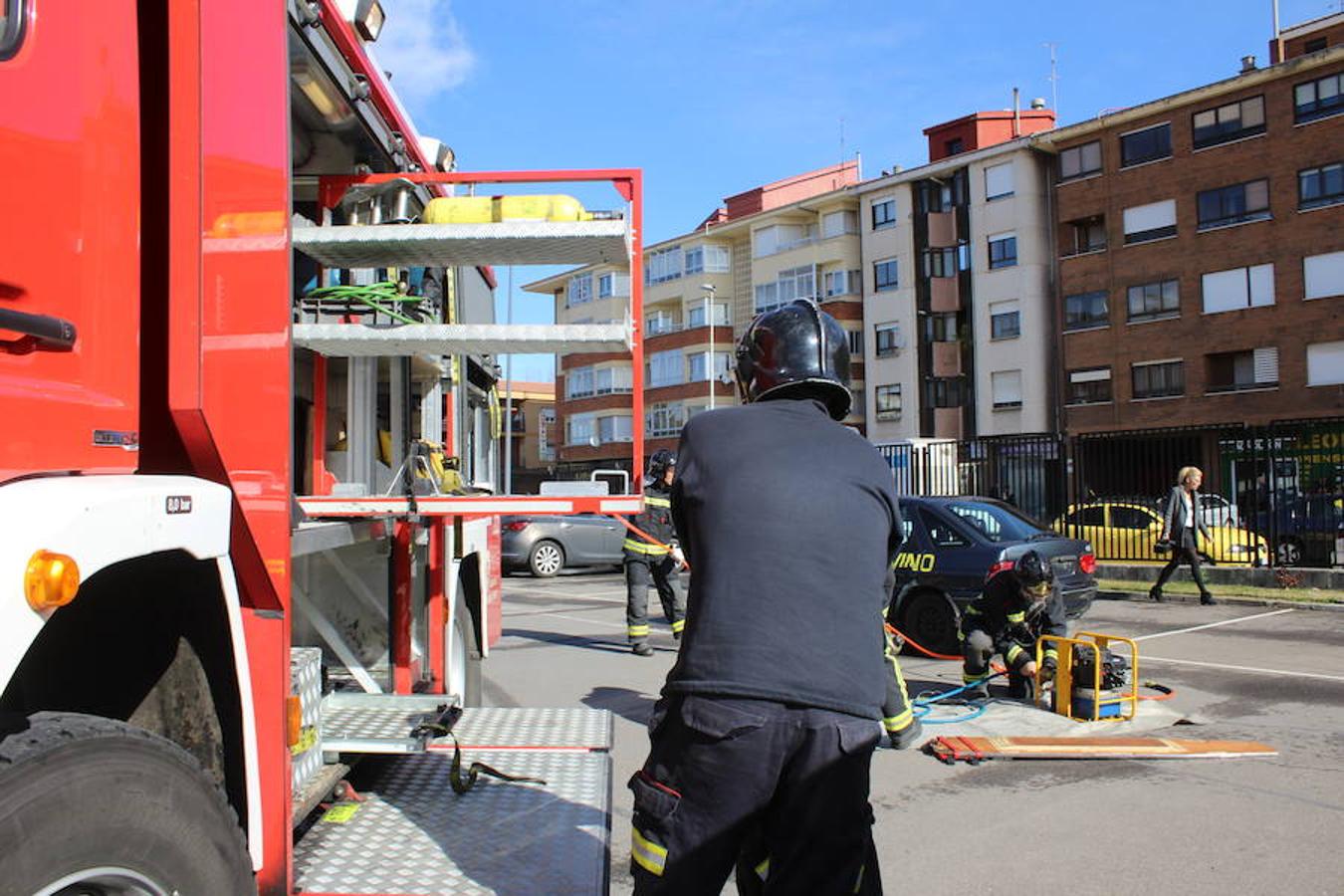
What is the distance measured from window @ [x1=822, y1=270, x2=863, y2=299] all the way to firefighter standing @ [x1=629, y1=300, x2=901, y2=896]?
43.5 meters

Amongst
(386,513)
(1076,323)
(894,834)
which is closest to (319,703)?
(386,513)

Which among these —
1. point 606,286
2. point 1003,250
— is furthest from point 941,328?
point 606,286

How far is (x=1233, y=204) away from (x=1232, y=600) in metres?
23.6

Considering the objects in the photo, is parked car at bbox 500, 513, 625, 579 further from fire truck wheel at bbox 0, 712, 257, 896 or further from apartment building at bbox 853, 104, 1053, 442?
apartment building at bbox 853, 104, 1053, 442

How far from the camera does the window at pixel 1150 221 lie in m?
34.6

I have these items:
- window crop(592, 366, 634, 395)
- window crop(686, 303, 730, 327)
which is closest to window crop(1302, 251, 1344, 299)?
window crop(686, 303, 730, 327)

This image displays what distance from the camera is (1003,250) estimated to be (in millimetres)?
39344

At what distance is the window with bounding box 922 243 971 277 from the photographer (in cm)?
4078

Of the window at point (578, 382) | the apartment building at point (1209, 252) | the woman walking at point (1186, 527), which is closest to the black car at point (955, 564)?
the woman walking at point (1186, 527)

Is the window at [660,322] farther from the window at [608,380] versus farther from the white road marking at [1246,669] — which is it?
the white road marking at [1246,669]

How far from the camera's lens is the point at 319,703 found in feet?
9.74

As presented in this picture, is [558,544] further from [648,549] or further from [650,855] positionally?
[650,855]

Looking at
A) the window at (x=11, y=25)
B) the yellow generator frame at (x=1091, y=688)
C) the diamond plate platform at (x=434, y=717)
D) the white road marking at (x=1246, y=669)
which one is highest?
the window at (x=11, y=25)

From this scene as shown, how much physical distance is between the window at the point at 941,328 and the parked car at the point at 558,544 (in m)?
24.9
